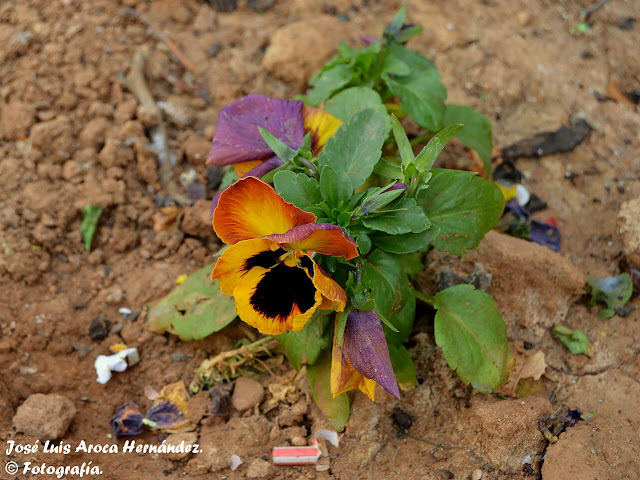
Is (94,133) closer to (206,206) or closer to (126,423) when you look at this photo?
(206,206)

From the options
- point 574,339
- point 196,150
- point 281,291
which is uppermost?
point 281,291

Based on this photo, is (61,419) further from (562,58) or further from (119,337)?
(562,58)

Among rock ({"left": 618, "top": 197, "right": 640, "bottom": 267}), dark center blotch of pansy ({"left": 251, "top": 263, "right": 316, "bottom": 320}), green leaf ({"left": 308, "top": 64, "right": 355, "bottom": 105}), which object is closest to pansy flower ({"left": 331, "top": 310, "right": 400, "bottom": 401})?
dark center blotch of pansy ({"left": 251, "top": 263, "right": 316, "bottom": 320})

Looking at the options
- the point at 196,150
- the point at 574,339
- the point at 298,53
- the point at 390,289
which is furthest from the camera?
the point at 298,53

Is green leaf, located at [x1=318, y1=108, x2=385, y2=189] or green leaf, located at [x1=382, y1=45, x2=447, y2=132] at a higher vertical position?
green leaf, located at [x1=318, y1=108, x2=385, y2=189]

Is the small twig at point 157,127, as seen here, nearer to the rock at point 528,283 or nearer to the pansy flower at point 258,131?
the pansy flower at point 258,131

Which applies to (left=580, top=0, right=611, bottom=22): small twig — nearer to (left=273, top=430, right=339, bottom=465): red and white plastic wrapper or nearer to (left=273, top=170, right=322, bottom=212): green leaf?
(left=273, top=170, right=322, bottom=212): green leaf

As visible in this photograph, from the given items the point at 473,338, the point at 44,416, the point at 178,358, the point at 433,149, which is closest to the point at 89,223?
the point at 178,358

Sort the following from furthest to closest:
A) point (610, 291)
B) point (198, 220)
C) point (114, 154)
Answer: point (114, 154)
point (198, 220)
point (610, 291)
